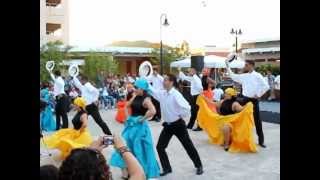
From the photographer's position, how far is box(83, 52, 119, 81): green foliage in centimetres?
3694

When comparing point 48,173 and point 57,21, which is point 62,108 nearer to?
point 48,173

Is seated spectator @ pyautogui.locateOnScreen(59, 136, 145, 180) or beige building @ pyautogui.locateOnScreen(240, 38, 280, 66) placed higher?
beige building @ pyautogui.locateOnScreen(240, 38, 280, 66)

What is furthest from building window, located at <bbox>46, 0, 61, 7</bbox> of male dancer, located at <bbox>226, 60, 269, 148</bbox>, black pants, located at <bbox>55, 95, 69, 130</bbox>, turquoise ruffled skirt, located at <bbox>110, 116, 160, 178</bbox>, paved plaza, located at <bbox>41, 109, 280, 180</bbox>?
turquoise ruffled skirt, located at <bbox>110, 116, 160, 178</bbox>

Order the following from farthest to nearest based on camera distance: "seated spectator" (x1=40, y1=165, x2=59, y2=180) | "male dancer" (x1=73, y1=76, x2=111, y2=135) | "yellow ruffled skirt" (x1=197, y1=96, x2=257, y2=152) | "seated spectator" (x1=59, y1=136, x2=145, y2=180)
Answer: "male dancer" (x1=73, y1=76, x2=111, y2=135) < "yellow ruffled skirt" (x1=197, y1=96, x2=257, y2=152) < "seated spectator" (x1=40, y1=165, x2=59, y2=180) < "seated spectator" (x1=59, y1=136, x2=145, y2=180)

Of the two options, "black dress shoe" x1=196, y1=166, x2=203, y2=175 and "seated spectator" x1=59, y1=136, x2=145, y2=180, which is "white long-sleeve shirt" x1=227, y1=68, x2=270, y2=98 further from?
"seated spectator" x1=59, y1=136, x2=145, y2=180

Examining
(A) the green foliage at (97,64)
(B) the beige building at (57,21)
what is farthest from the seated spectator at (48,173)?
(B) the beige building at (57,21)

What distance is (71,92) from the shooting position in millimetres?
19609

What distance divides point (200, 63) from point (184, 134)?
12.0 metres

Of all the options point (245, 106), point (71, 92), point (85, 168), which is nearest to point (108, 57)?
point (71, 92)

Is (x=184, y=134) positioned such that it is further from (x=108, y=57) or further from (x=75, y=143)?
(x=108, y=57)

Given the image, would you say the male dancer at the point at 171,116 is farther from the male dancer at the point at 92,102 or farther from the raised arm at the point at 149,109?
the male dancer at the point at 92,102

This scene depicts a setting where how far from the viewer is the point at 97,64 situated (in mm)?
37438

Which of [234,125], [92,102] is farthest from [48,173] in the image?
[92,102]

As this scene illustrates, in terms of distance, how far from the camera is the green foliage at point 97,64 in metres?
36.9
